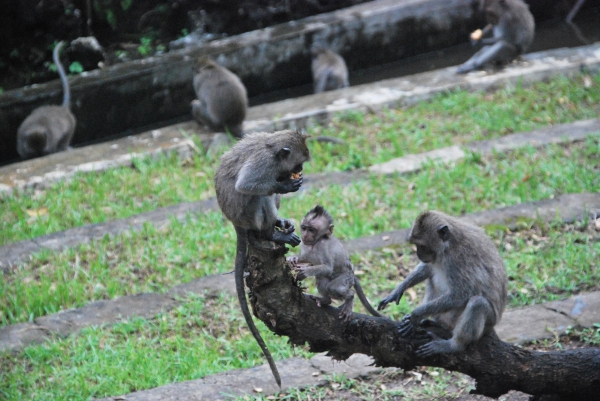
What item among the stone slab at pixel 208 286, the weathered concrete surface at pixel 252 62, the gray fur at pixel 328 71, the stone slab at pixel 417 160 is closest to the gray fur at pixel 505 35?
the weathered concrete surface at pixel 252 62

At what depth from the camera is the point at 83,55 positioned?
14.6 m

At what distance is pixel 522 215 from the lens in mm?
7293

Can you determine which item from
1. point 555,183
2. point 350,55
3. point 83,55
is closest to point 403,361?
point 555,183

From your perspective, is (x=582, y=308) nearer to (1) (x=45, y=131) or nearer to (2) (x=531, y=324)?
(2) (x=531, y=324)

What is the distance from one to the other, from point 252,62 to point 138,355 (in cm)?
812

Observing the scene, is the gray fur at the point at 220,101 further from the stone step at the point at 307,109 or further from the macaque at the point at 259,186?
the macaque at the point at 259,186

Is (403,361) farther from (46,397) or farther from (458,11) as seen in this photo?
(458,11)

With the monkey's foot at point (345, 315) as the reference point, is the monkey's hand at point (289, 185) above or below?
above

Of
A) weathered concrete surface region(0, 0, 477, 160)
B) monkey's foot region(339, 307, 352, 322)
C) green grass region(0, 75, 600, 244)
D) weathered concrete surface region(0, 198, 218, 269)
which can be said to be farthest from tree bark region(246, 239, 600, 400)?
weathered concrete surface region(0, 0, 477, 160)

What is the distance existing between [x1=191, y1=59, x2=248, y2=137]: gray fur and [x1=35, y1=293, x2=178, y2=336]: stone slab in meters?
4.07

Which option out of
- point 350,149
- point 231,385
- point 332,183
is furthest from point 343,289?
point 350,149

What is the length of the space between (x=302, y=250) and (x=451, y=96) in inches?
246

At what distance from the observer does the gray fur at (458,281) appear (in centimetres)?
444

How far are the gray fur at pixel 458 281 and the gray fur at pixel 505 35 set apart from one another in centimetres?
733
